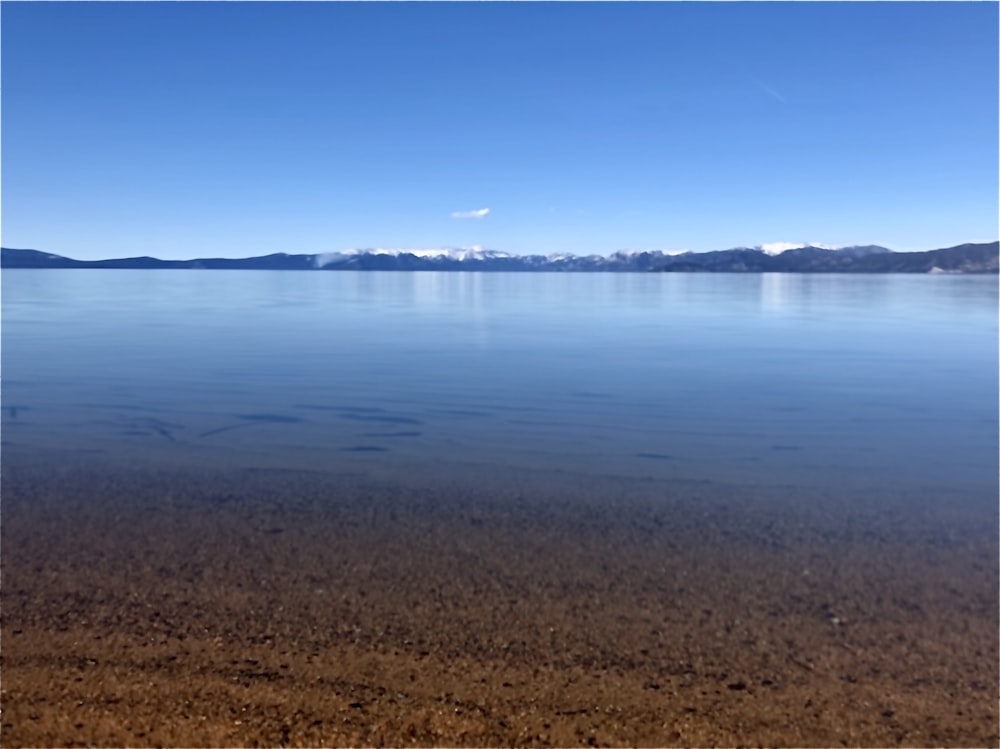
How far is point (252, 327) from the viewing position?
3769cm

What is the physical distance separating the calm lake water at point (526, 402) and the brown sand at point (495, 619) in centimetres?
204

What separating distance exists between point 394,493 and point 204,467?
380cm

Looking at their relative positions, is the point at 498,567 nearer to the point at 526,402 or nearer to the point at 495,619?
the point at 495,619

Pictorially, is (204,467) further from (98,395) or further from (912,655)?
(912,655)

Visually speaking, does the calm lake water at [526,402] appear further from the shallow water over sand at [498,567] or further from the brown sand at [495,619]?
the brown sand at [495,619]

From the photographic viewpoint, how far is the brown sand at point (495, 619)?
223 inches

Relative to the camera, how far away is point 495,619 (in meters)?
7.20

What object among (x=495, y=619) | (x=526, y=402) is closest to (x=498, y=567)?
(x=495, y=619)

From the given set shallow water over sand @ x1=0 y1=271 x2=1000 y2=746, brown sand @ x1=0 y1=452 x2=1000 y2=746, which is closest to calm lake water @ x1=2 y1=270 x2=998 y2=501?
shallow water over sand @ x1=0 y1=271 x2=1000 y2=746

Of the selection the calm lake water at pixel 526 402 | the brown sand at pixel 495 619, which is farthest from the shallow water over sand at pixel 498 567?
the calm lake water at pixel 526 402

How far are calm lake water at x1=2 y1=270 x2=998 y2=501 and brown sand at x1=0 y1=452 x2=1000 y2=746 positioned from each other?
80.4 inches

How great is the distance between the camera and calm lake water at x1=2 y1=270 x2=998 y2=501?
12.9 metres

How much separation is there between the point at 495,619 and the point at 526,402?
10989 mm

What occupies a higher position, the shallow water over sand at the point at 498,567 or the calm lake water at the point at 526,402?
the calm lake water at the point at 526,402
